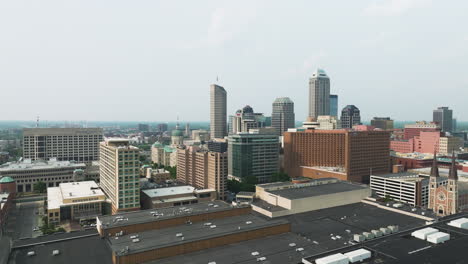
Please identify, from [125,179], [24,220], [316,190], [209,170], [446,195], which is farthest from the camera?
[209,170]

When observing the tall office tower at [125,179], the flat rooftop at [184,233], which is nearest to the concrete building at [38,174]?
the tall office tower at [125,179]

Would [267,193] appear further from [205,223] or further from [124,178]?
[124,178]

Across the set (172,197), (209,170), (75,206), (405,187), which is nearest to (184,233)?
(172,197)

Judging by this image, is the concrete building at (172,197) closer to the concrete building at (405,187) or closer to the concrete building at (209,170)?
the concrete building at (209,170)

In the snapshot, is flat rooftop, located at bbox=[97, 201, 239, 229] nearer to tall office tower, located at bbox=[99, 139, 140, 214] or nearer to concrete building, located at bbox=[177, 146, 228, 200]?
tall office tower, located at bbox=[99, 139, 140, 214]

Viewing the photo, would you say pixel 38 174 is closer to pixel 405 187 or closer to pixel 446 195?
pixel 405 187

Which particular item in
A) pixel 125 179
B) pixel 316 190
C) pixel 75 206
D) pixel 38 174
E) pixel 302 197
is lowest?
pixel 75 206

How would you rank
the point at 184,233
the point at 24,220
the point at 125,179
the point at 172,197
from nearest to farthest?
the point at 184,233 → the point at 125,179 → the point at 24,220 → the point at 172,197

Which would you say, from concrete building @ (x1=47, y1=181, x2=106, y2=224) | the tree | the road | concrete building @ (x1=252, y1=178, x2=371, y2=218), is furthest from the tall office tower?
the tree
